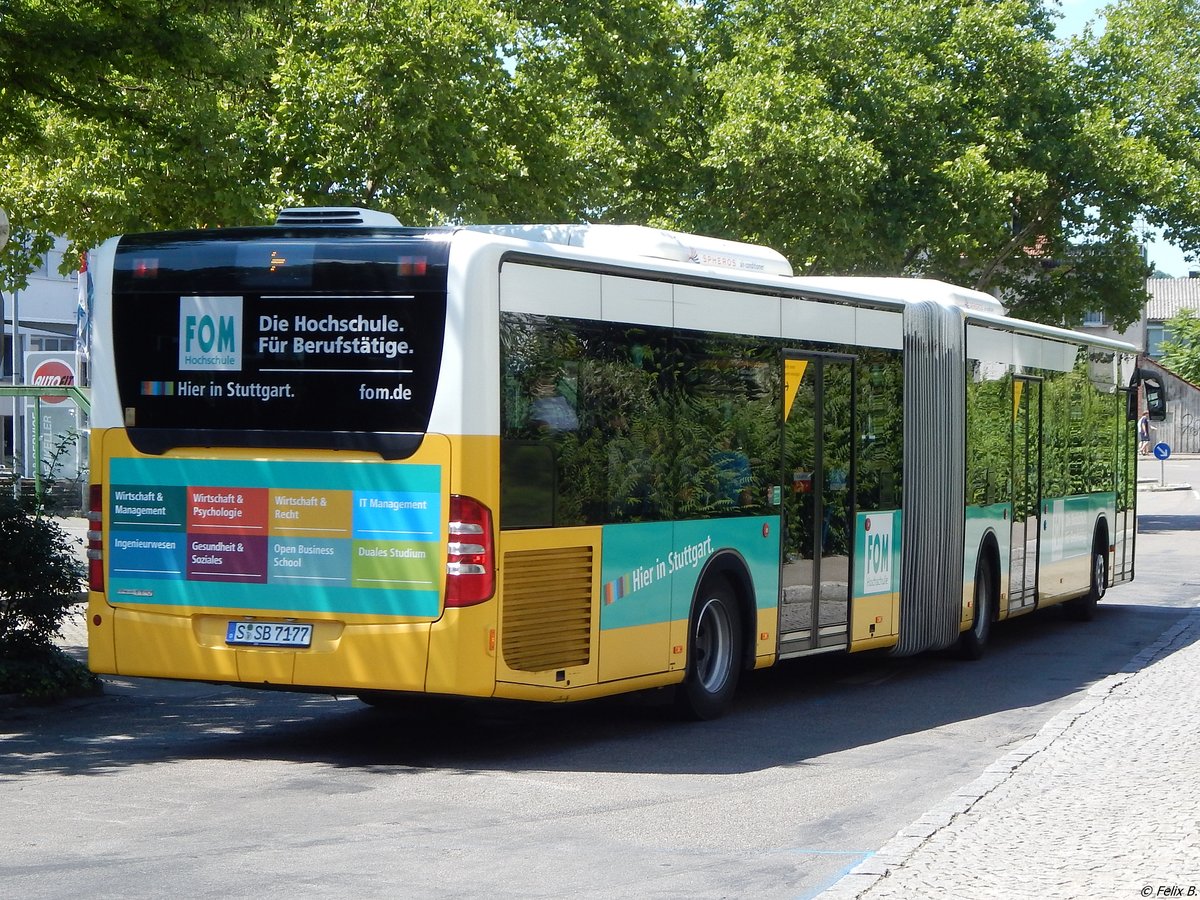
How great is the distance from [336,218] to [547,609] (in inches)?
96.2

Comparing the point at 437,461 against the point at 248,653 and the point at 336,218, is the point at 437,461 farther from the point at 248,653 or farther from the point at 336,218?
the point at 336,218

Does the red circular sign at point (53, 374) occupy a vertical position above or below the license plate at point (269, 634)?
above

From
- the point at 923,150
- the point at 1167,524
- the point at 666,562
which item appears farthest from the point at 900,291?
the point at 1167,524

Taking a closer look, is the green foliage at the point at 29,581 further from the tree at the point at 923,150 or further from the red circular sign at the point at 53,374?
the tree at the point at 923,150

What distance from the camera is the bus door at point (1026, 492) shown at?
54.4ft

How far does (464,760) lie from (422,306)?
8.09 ft

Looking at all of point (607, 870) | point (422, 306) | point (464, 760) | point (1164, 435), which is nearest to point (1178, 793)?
point (607, 870)

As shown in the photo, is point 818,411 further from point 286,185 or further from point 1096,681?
point 286,185

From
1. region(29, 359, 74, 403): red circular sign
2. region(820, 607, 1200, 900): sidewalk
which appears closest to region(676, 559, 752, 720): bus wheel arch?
region(820, 607, 1200, 900): sidewalk

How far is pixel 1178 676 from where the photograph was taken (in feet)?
43.9

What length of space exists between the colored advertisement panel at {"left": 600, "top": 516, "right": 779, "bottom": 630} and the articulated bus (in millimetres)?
25

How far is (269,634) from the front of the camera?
31.0 feet

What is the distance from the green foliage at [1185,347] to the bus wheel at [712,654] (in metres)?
97.7

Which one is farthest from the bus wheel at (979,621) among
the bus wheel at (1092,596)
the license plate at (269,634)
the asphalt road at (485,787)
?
the license plate at (269,634)
